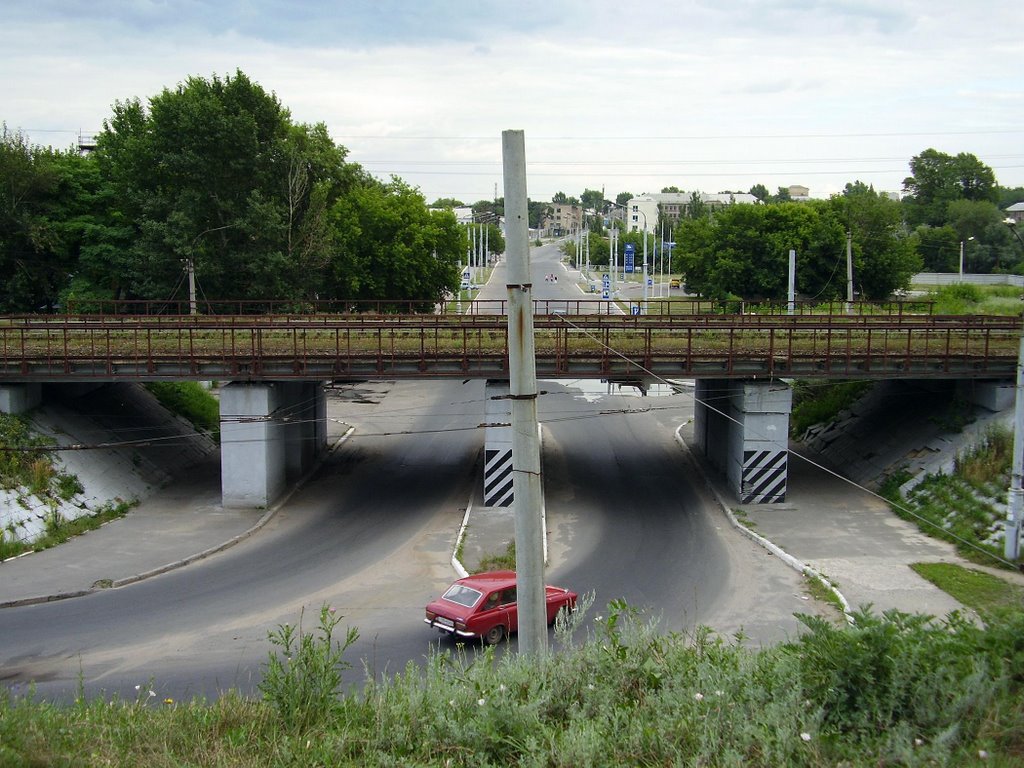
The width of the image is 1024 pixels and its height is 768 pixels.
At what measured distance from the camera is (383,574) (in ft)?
65.2

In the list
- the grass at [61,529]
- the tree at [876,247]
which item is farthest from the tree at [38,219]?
the tree at [876,247]

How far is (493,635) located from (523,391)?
989 cm

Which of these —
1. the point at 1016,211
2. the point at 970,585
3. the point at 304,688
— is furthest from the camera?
the point at 1016,211

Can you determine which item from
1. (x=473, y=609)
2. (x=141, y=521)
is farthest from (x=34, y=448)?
(x=473, y=609)

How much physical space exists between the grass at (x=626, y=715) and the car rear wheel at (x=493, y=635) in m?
7.96

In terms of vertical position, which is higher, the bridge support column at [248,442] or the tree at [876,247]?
the tree at [876,247]

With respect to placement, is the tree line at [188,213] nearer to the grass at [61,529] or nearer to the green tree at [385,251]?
the green tree at [385,251]

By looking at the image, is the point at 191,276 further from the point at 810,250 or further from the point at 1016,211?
the point at 1016,211

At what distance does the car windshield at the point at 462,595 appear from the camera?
15.8 m

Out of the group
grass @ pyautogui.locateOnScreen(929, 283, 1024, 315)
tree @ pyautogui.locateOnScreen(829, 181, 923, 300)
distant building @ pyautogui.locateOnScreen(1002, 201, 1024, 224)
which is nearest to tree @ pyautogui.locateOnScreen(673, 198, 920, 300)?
tree @ pyautogui.locateOnScreen(829, 181, 923, 300)

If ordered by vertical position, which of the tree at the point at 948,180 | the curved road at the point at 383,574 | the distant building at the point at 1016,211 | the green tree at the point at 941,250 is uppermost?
the tree at the point at 948,180

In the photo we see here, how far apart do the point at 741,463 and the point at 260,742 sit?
20.3m

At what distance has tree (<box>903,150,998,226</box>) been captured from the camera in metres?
121

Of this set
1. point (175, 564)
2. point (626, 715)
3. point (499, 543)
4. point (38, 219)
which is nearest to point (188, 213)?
point (38, 219)
